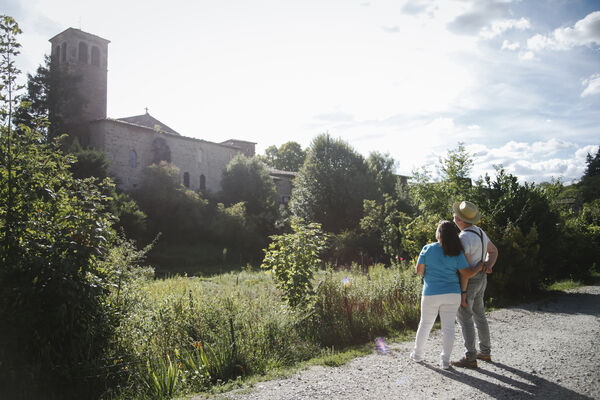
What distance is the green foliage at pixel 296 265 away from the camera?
22.4 feet

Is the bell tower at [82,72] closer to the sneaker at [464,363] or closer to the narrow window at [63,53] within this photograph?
the narrow window at [63,53]

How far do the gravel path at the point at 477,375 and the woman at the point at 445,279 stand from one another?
0.51 meters

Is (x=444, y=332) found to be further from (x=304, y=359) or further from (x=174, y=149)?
(x=174, y=149)

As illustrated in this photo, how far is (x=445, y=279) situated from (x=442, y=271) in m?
0.11

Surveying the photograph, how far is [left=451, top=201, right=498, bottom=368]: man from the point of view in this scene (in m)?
4.77

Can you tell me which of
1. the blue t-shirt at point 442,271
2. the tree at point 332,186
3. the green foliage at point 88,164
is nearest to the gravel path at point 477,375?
the blue t-shirt at point 442,271

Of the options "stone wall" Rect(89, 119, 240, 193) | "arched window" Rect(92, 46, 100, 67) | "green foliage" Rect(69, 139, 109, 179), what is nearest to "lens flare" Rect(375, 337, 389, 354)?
"green foliage" Rect(69, 139, 109, 179)

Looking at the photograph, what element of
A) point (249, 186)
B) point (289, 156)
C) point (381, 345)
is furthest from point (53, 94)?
point (289, 156)

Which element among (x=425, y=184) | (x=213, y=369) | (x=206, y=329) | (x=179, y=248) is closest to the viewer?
(x=213, y=369)

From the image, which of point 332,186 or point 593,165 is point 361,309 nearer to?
point 332,186

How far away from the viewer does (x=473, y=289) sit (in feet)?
16.0

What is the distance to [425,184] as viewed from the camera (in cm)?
1265

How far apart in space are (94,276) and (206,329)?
6.63ft

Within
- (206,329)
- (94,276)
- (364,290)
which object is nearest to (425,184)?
(364,290)
